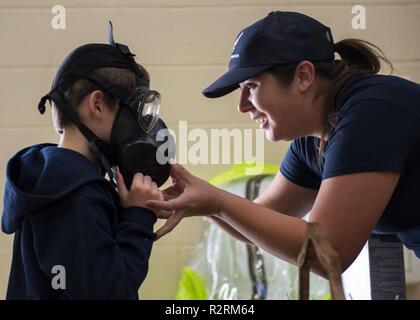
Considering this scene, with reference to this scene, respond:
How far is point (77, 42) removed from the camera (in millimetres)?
2713

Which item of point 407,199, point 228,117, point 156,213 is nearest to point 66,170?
point 156,213

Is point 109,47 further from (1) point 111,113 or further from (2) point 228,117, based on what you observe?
(2) point 228,117

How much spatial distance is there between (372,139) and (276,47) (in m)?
0.32

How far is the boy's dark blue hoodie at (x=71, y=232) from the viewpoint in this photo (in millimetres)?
1254

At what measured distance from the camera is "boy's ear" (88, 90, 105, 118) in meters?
1.45

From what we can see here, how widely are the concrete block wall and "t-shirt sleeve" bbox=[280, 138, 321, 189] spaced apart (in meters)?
0.80

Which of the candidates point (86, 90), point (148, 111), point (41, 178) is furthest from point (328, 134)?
point (41, 178)

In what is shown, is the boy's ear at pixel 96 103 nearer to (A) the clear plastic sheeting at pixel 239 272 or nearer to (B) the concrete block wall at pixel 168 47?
(A) the clear plastic sheeting at pixel 239 272

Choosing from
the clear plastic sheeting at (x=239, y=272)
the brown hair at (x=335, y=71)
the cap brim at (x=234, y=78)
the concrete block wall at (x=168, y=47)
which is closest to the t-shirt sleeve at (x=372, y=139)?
the brown hair at (x=335, y=71)

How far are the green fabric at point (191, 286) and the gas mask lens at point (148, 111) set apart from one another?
3.82ft

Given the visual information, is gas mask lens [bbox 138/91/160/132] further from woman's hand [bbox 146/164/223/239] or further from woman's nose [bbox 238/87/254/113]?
woman's nose [bbox 238/87/254/113]

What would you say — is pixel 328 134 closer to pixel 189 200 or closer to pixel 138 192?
pixel 189 200

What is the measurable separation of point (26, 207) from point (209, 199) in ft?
1.24

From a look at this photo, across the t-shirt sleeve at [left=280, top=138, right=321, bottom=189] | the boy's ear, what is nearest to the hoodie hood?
the boy's ear
